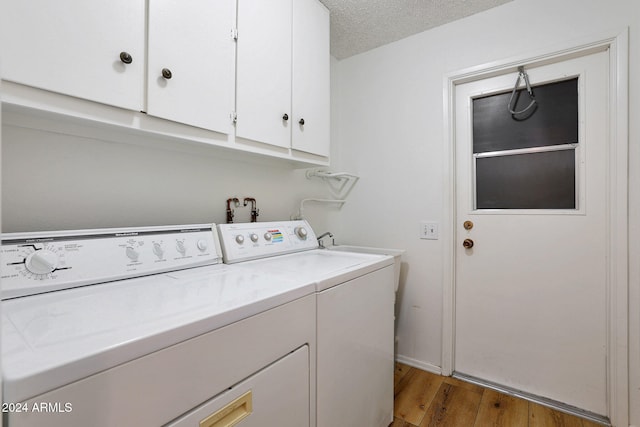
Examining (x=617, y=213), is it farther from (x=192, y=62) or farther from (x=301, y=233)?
(x=192, y=62)

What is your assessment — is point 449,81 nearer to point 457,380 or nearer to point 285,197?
point 285,197

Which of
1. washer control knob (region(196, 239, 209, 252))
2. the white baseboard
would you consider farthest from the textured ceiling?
the white baseboard

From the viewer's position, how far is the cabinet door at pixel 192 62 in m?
1.05

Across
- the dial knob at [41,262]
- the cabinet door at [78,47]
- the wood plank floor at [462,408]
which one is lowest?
the wood plank floor at [462,408]

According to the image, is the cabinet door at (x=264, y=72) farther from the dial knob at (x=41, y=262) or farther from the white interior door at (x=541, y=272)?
the white interior door at (x=541, y=272)

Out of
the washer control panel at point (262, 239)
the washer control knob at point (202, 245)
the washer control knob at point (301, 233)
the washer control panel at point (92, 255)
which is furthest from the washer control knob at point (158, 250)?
the washer control knob at point (301, 233)

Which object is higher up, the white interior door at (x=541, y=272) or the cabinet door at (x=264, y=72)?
the cabinet door at (x=264, y=72)

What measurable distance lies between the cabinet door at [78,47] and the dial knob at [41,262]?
48cm

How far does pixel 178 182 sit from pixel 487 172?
1.87 m

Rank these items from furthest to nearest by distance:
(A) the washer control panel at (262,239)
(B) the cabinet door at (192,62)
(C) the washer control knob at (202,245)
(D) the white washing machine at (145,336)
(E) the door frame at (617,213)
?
(E) the door frame at (617,213) → (A) the washer control panel at (262,239) → (C) the washer control knob at (202,245) → (B) the cabinet door at (192,62) → (D) the white washing machine at (145,336)

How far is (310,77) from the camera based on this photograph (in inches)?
68.5

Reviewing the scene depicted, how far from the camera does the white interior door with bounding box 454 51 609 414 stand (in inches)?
64.7

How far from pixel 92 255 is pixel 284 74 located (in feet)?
3.85

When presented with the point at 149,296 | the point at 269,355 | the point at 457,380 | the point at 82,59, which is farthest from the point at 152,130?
the point at 457,380
